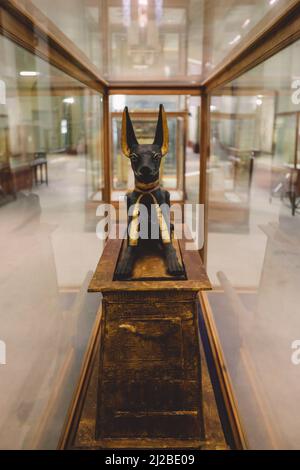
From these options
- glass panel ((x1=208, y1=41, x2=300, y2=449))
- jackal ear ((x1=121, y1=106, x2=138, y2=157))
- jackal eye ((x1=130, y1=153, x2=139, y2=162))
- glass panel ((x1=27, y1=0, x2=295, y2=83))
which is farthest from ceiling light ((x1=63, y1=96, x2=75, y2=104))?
glass panel ((x1=208, y1=41, x2=300, y2=449))

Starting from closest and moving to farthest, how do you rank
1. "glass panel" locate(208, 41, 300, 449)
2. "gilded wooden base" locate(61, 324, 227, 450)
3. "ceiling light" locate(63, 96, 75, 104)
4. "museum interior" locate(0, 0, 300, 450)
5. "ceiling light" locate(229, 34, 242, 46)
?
1. "gilded wooden base" locate(61, 324, 227, 450)
2. "museum interior" locate(0, 0, 300, 450)
3. "glass panel" locate(208, 41, 300, 449)
4. "ceiling light" locate(229, 34, 242, 46)
5. "ceiling light" locate(63, 96, 75, 104)

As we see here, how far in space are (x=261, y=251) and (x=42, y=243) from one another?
2106 millimetres

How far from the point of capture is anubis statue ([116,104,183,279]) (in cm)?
185

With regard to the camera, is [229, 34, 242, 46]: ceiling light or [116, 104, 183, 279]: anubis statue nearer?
[116, 104, 183, 279]: anubis statue

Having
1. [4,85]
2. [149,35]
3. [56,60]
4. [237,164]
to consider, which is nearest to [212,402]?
[4,85]

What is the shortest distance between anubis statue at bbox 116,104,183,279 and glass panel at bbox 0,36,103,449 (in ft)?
1.82

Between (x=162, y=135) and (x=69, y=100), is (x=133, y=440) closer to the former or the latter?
(x=162, y=135)

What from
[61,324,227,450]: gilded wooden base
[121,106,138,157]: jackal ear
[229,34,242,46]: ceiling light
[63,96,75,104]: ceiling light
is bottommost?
[61,324,227,450]: gilded wooden base

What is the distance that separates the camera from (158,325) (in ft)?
5.54

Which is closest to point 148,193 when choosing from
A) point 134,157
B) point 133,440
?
point 134,157

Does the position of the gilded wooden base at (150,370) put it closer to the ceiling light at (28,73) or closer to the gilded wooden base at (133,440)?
the gilded wooden base at (133,440)

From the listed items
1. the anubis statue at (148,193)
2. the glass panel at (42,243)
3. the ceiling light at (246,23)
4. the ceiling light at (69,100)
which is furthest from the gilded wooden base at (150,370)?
the ceiling light at (69,100)

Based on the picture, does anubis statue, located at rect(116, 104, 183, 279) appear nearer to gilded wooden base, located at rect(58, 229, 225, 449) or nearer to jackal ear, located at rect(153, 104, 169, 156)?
jackal ear, located at rect(153, 104, 169, 156)

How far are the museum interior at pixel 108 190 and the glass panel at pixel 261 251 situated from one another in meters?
0.01
